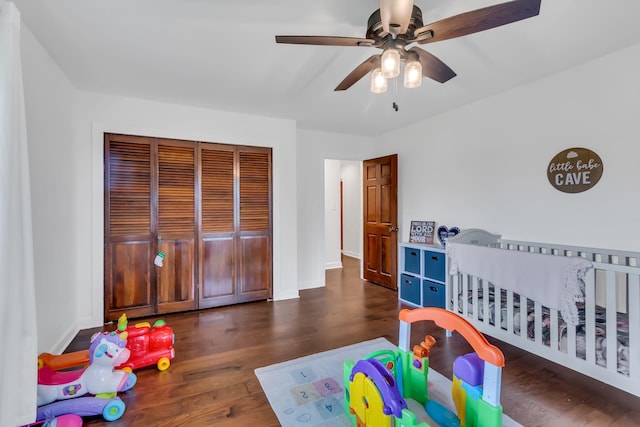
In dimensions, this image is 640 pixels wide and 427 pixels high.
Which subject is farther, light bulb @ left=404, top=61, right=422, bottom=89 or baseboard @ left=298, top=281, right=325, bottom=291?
baseboard @ left=298, top=281, right=325, bottom=291

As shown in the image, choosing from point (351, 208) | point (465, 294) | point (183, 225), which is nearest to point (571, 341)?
point (465, 294)

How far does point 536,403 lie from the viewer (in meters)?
1.84

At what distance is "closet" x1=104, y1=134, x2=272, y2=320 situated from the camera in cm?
314

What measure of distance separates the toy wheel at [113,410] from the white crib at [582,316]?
2.91 meters

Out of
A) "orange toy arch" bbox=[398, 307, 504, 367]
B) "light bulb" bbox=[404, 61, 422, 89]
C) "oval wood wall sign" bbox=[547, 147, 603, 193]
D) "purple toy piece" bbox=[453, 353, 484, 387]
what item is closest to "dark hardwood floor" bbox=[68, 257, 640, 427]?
"purple toy piece" bbox=[453, 353, 484, 387]

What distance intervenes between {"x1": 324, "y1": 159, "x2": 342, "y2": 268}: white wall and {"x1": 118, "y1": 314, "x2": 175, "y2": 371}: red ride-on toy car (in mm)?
3919

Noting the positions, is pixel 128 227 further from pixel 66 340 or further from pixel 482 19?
pixel 482 19

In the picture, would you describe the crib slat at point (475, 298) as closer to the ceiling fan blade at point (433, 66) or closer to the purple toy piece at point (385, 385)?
the purple toy piece at point (385, 385)

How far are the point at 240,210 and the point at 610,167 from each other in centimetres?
362

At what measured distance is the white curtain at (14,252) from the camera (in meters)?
1.29

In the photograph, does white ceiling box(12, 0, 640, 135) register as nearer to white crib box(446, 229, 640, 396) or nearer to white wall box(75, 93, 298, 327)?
white wall box(75, 93, 298, 327)

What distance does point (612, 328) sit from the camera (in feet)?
6.36

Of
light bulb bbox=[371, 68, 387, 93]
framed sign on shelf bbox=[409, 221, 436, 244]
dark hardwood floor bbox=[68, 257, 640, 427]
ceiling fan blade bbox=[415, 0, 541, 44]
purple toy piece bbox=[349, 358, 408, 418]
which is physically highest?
ceiling fan blade bbox=[415, 0, 541, 44]

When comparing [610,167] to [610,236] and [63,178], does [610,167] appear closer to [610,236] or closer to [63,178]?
[610,236]
